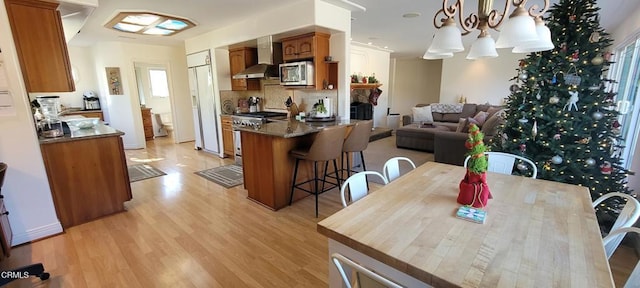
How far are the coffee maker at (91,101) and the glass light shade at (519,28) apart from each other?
8.25m

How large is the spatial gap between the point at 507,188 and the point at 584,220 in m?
0.42

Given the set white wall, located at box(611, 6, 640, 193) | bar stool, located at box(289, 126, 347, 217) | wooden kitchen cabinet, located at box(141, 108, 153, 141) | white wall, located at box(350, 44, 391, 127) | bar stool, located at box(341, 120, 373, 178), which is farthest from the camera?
wooden kitchen cabinet, located at box(141, 108, 153, 141)

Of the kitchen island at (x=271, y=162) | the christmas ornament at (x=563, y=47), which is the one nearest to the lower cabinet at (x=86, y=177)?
the kitchen island at (x=271, y=162)

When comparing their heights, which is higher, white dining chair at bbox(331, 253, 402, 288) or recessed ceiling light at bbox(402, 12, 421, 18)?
recessed ceiling light at bbox(402, 12, 421, 18)

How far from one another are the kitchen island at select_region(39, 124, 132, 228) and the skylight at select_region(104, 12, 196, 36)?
1815 millimetres

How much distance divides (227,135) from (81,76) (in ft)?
14.2

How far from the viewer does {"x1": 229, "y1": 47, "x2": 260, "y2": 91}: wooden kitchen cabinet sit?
494cm

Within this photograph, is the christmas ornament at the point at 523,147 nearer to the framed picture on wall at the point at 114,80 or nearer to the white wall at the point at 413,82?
the framed picture on wall at the point at 114,80

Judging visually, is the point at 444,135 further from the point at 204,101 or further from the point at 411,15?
the point at 204,101

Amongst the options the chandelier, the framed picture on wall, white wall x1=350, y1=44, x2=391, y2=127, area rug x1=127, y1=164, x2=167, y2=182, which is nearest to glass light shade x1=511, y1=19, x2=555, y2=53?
the chandelier

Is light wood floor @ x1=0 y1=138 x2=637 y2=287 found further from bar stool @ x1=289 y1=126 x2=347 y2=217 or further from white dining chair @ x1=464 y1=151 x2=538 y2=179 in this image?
white dining chair @ x1=464 y1=151 x2=538 y2=179

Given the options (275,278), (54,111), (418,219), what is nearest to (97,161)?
(54,111)

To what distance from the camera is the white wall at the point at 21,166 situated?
2.28 m

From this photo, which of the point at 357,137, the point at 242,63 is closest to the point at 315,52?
the point at 357,137
